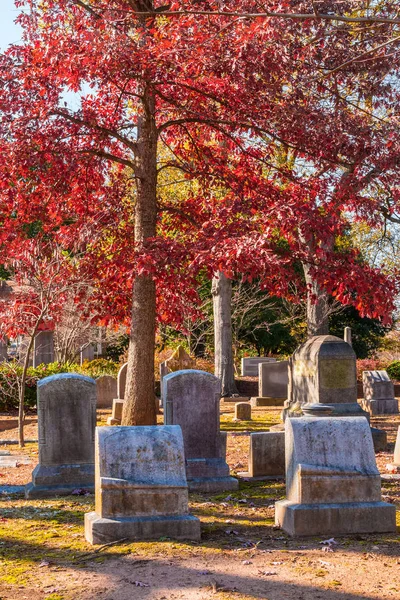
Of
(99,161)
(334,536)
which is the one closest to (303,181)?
(99,161)

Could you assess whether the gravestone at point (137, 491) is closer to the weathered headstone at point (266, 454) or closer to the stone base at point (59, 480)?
the stone base at point (59, 480)

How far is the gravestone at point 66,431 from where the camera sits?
9.59 metres

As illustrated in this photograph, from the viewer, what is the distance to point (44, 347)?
80.2ft

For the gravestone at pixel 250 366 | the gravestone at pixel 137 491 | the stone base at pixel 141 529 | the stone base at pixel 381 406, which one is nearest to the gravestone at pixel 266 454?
the gravestone at pixel 137 491

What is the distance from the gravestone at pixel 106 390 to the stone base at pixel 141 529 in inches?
567

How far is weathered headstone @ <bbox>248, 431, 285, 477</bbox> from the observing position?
991cm

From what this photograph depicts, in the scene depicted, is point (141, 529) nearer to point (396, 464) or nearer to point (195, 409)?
point (195, 409)

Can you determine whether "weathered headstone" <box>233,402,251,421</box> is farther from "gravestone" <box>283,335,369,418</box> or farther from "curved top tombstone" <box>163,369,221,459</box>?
"curved top tombstone" <box>163,369,221,459</box>

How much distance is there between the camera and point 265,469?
32.7 ft

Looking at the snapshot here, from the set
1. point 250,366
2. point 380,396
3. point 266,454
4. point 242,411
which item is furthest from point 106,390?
point 266,454

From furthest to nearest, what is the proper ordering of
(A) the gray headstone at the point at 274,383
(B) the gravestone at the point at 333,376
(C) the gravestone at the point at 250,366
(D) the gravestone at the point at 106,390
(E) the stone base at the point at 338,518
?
(C) the gravestone at the point at 250,366
(A) the gray headstone at the point at 274,383
(D) the gravestone at the point at 106,390
(B) the gravestone at the point at 333,376
(E) the stone base at the point at 338,518

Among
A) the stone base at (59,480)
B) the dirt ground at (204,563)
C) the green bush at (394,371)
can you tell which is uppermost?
the green bush at (394,371)

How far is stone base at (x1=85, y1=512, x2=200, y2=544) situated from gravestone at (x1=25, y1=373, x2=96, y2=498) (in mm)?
2905

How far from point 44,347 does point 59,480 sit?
50.2 ft
